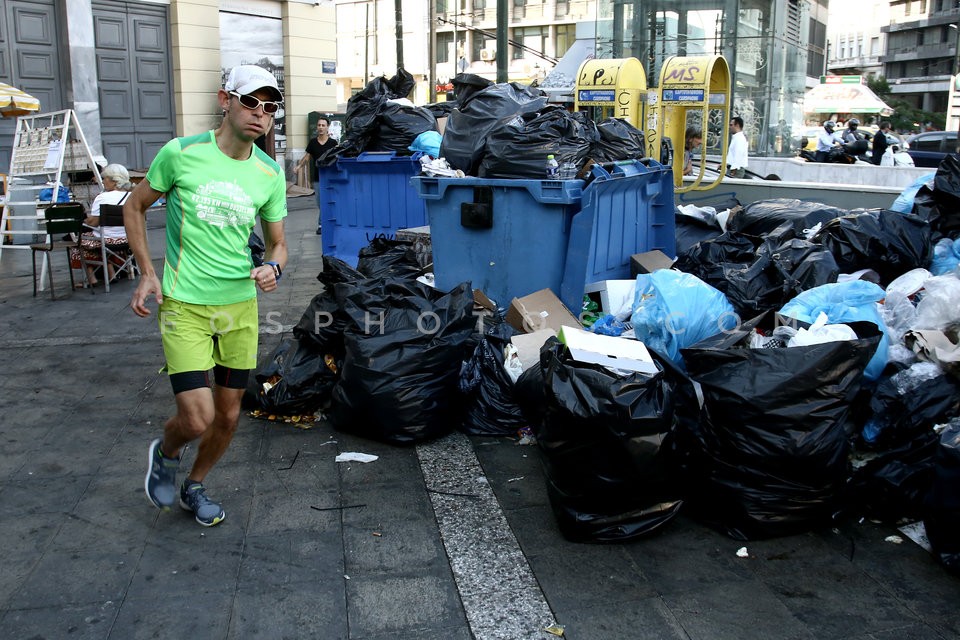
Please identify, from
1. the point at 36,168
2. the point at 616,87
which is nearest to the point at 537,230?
the point at 616,87

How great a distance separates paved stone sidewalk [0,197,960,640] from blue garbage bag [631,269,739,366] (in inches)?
33.4

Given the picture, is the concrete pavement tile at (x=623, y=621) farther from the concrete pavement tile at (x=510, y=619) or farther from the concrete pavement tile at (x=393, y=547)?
the concrete pavement tile at (x=393, y=547)

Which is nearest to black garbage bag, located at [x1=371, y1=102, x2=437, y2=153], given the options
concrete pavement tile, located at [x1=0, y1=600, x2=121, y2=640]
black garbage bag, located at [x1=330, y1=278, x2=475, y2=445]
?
black garbage bag, located at [x1=330, y1=278, x2=475, y2=445]

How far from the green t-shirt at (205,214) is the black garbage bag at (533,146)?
2403 mm

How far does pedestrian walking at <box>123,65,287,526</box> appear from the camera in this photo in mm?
3172

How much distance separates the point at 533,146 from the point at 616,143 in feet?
2.78

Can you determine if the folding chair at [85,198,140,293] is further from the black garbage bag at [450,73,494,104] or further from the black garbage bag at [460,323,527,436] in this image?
the black garbage bag at [460,323,527,436]

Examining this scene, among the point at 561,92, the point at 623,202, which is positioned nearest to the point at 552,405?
the point at 623,202

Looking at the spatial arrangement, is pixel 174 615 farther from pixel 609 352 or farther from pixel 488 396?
pixel 488 396

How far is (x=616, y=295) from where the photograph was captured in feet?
17.0

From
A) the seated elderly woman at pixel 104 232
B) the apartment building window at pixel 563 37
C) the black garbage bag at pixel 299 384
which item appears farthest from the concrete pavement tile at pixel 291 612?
the apartment building window at pixel 563 37

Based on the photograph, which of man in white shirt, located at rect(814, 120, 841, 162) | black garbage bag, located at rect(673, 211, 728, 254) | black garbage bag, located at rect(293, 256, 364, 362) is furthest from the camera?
man in white shirt, located at rect(814, 120, 841, 162)

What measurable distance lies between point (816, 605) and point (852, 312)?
154 cm

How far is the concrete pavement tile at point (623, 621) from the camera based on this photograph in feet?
9.06
